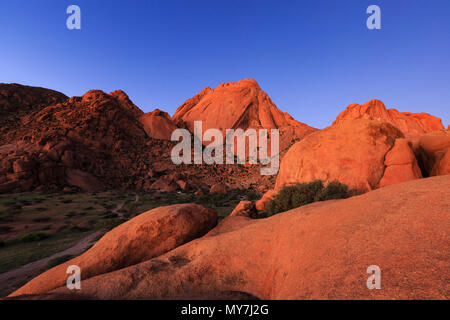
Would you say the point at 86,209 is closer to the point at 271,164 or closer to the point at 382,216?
the point at 382,216

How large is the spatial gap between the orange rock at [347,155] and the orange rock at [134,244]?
9592 millimetres

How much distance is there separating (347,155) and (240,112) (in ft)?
186

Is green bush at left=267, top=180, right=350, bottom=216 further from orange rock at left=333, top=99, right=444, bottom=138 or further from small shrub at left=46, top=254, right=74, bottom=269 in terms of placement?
orange rock at left=333, top=99, right=444, bottom=138

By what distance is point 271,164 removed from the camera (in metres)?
52.4

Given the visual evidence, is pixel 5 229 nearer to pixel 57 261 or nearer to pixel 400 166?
pixel 57 261

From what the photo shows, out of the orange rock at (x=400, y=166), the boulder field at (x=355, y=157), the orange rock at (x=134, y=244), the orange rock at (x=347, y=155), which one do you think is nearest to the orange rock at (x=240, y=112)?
the orange rock at (x=347, y=155)

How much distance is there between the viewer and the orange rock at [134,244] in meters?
5.22

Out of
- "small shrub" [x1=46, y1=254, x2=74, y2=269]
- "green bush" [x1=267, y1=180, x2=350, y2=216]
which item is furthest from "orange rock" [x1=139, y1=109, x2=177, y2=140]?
"green bush" [x1=267, y1=180, x2=350, y2=216]

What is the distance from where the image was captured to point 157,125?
5647cm

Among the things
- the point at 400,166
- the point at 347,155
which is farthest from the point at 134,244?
the point at 400,166

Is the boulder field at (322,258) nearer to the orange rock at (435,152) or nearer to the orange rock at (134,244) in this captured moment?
the orange rock at (134,244)
